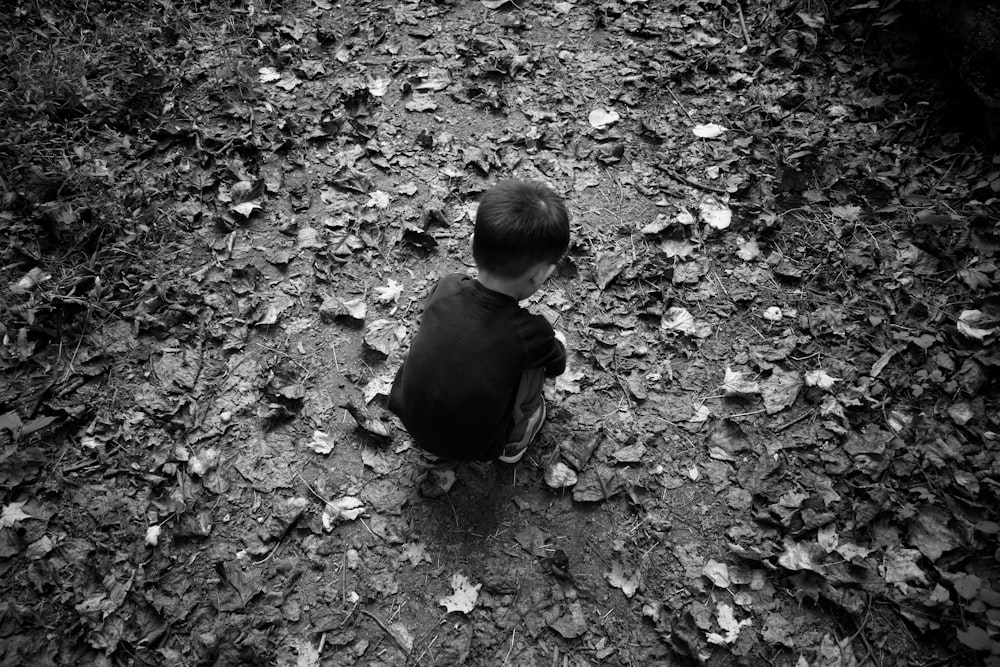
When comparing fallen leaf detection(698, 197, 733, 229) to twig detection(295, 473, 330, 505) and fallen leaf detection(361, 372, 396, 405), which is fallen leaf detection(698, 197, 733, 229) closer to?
fallen leaf detection(361, 372, 396, 405)

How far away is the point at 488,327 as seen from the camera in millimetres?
2404

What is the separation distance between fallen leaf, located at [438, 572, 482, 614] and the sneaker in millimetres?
632

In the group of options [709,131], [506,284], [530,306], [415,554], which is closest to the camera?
[506,284]

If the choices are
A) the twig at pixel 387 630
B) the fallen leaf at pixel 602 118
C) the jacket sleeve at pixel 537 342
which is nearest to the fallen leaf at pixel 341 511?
the twig at pixel 387 630

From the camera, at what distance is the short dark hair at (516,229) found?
7.75 feet

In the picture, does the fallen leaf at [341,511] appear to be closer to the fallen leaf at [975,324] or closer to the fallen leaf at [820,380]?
the fallen leaf at [820,380]

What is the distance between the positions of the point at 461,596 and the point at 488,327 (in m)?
1.37

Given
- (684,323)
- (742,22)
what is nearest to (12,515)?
(684,323)

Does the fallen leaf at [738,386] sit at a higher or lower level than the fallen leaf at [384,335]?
higher

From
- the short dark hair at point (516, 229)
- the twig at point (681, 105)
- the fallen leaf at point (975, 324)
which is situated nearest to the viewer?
the short dark hair at point (516, 229)

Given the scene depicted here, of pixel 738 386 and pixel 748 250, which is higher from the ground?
pixel 748 250

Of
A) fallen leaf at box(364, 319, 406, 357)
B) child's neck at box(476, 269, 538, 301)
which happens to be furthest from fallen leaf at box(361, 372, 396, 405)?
child's neck at box(476, 269, 538, 301)

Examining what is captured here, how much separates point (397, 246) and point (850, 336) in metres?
2.88

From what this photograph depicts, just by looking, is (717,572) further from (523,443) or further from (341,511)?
(341,511)
